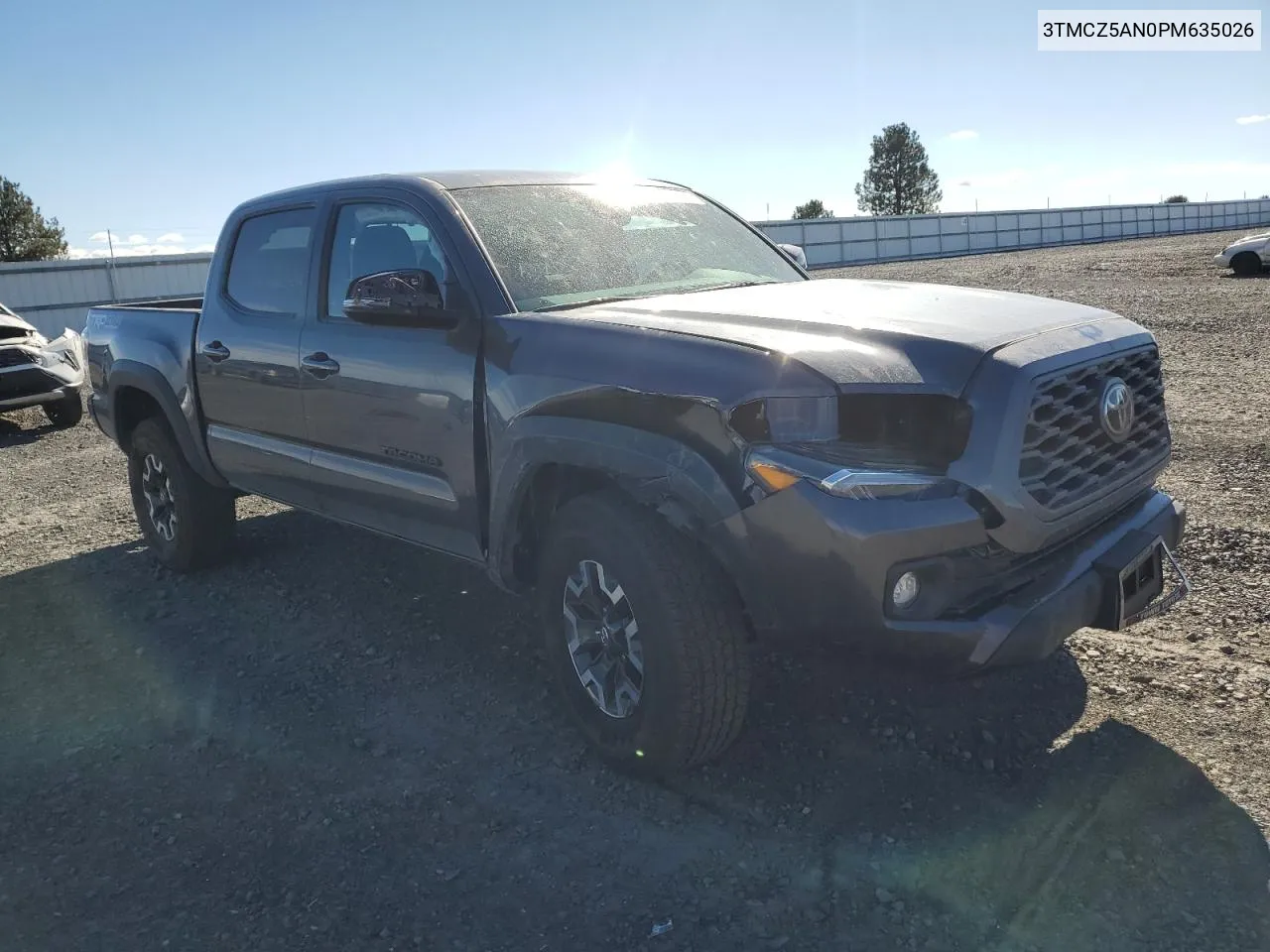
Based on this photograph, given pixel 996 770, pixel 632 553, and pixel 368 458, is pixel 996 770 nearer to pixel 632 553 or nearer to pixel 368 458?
pixel 632 553

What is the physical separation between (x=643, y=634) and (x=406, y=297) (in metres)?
1.50

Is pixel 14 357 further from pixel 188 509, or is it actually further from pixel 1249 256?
pixel 1249 256

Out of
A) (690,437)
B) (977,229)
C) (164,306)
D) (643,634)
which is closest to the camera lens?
(690,437)

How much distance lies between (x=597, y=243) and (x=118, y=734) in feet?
8.71

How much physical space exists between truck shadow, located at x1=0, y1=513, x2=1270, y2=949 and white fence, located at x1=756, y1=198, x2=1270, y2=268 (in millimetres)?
33555

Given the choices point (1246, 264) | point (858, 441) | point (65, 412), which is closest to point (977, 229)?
point (1246, 264)

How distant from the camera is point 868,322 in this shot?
10.8 feet

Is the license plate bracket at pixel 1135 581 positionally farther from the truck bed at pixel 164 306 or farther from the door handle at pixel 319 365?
the truck bed at pixel 164 306

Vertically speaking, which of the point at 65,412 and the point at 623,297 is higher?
the point at 623,297

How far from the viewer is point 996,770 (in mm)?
3414

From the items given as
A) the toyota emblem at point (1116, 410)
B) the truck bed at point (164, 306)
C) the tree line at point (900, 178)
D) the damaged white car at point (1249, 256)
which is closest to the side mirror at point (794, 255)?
the toyota emblem at point (1116, 410)

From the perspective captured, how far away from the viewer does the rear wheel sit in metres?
20.4

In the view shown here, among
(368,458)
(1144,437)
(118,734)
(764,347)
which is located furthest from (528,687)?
(1144,437)

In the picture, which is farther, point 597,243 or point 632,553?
point 597,243
